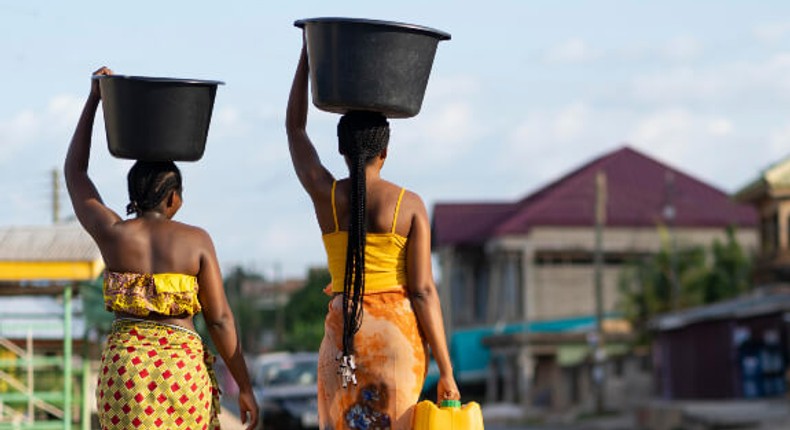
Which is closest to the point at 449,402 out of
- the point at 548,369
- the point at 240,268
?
the point at 548,369

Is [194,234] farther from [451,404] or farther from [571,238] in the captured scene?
[571,238]

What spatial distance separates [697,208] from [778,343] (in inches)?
892

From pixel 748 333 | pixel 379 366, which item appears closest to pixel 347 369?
pixel 379 366

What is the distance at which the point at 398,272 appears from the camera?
6.16m

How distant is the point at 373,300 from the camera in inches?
242

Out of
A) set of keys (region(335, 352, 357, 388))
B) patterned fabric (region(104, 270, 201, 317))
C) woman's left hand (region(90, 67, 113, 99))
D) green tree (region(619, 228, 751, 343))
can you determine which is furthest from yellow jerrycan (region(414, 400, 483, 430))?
green tree (region(619, 228, 751, 343))

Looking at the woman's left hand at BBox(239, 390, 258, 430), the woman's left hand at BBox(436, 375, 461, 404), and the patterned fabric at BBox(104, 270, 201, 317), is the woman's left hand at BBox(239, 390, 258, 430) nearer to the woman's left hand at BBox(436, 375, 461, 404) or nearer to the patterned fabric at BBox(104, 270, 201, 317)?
the patterned fabric at BBox(104, 270, 201, 317)

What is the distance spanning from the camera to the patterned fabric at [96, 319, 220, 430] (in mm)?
6074

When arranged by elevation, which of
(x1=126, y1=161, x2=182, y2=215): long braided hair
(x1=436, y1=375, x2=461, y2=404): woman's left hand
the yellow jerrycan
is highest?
(x1=126, y1=161, x2=182, y2=215): long braided hair

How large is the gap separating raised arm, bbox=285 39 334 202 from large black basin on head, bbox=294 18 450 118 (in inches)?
7.7

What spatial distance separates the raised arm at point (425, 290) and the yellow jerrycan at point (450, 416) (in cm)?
10

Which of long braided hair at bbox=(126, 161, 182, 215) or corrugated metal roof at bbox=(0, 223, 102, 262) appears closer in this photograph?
long braided hair at bbox=(126, 161, 182, 215)

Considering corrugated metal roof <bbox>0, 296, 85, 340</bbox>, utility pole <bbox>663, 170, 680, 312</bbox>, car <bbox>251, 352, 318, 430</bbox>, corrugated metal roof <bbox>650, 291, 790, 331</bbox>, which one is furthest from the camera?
utility pole <bbox>663, 170, 680, 312</bbox>

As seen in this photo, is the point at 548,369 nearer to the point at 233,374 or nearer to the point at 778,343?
the point at 778,343
